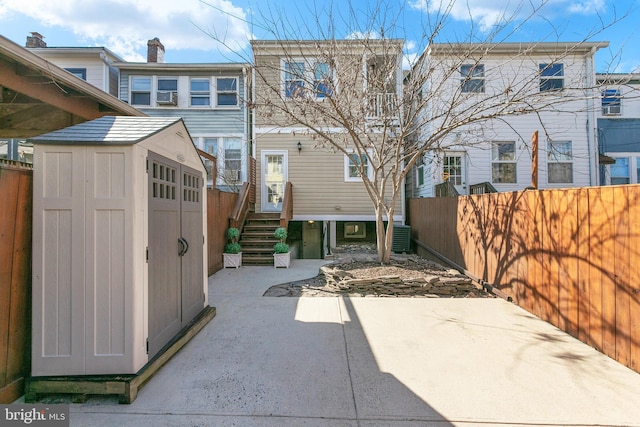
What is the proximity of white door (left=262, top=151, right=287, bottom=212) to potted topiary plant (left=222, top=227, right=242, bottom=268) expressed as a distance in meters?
2.69

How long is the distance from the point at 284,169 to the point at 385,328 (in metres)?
7.03

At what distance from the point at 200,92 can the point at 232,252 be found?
7199mm

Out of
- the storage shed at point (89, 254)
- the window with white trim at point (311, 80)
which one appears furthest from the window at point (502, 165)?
the storage shed at point (89, 254)

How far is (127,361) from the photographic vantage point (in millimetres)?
2227

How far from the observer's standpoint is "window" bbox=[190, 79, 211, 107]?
1086 cm

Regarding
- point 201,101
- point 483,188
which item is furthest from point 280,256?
point 201,101

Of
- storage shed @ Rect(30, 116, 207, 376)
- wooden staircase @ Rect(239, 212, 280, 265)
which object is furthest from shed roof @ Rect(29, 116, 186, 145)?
wooden staircase @ Rect(239, 212, 280, 265)

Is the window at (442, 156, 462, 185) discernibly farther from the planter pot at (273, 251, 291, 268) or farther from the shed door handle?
the shed door handle

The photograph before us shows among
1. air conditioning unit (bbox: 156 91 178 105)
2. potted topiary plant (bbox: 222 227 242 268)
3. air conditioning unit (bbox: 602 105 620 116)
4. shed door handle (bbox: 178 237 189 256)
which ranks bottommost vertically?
potted topiary plant (bbox: 222 227 242 268)

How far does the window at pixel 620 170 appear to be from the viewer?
33.9 ft

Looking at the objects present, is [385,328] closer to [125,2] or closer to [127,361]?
[127,361]

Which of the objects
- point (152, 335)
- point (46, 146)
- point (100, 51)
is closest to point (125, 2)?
point (46, 146)

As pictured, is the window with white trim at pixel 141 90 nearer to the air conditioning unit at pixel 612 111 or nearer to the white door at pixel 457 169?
the white door at pixel 457 169

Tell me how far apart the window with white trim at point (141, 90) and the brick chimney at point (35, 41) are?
12.4ft
